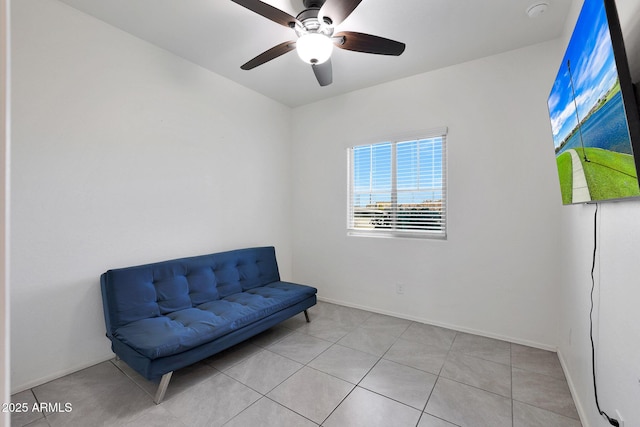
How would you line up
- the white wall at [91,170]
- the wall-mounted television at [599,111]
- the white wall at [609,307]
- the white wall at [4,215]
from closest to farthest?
the white wall at [4,215], the wall-mounted television at [599,111], the white wall at [609,307], the white wall at [91,170]

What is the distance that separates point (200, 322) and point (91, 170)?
1.50 meters

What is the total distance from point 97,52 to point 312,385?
3.10 meters

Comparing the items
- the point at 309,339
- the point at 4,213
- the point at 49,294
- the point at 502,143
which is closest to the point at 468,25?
the point at 502,143

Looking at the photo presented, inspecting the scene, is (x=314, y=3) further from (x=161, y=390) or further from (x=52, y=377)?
(x=52, y=377)

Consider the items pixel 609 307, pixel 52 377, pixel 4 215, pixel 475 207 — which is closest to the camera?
pixel 4 215

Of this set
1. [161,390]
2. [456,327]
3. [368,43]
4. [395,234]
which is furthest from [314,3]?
[456,327]

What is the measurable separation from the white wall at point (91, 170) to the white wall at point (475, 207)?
1667 millimetres

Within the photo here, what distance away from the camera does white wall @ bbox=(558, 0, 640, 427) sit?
104cm

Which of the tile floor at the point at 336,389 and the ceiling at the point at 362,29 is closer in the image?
the tile floor at the point at 336,389

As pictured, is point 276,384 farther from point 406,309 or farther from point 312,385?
point 406,309

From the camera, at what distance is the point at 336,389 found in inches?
76.5

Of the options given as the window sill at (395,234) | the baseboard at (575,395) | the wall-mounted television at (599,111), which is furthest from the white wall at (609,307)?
the window sill at (395,234)

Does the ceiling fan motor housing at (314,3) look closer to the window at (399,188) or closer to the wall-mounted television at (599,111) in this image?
the wall-mounted television at (599,111)

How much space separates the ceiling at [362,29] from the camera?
2.05 metres
